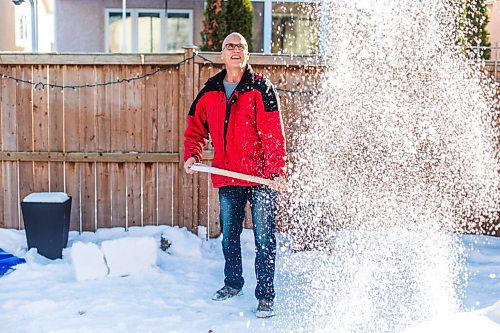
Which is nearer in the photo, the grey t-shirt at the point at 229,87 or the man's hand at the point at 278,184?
the man's hand at the point at 278,184

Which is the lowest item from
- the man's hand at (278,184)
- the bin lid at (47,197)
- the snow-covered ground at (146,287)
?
the snow-covered ground at (146,287)

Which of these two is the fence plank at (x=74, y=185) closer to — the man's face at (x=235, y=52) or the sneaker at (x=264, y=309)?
the man's face at (x=235, y=52)

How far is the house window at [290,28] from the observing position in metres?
11.6

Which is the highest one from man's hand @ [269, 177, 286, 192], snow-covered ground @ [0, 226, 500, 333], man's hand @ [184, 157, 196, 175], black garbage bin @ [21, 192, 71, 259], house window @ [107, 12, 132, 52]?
house window @ [107, 12, 132, 52]

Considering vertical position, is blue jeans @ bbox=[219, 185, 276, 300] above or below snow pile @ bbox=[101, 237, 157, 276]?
above

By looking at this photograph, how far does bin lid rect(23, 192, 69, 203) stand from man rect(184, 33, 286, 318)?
1682mm

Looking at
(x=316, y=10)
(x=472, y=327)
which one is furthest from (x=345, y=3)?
(x=472, y=327)

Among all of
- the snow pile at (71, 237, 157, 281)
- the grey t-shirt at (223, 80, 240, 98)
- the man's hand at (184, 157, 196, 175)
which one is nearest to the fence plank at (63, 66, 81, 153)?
the snow pile at (71, 237, 157, 281)

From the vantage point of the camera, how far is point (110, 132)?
5.53m

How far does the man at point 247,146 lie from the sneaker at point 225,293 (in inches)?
12.7

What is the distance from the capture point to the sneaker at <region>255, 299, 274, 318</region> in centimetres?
368

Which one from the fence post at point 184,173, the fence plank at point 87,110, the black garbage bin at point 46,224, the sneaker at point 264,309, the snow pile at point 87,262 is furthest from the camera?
the fence plank at point 87,110

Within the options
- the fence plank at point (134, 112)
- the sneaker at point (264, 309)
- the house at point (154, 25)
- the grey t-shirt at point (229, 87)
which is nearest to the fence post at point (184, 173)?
the fence plank at point (134, 112)

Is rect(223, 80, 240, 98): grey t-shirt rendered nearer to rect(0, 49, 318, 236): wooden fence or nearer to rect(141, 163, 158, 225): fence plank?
rect(0, 49, 318, 236): wooden fence
